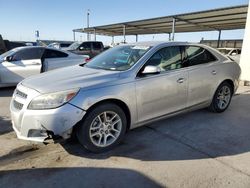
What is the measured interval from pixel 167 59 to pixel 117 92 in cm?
129

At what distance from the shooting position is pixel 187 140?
4.00 meters

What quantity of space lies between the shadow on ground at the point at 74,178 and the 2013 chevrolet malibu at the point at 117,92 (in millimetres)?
423

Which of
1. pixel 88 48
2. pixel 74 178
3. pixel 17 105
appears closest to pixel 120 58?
pixel 17 105

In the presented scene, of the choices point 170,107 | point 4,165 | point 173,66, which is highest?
point 173,66

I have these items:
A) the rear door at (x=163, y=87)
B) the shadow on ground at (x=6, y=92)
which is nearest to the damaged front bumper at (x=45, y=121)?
the rear door at (x=163, y=87)

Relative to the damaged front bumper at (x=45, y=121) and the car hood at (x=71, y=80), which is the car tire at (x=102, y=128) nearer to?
the damaged front bumper at (x=45, y=121)

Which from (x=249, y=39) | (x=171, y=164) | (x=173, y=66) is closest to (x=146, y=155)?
(x=171, y=164)

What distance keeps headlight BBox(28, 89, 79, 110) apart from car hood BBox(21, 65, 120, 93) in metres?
0.09

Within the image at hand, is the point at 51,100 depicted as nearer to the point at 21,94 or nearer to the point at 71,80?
the point at 71,80

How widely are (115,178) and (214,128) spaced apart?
2.40 meters

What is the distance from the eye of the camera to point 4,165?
3.20m

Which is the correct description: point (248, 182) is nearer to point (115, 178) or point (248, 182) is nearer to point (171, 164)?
point (171, 164)

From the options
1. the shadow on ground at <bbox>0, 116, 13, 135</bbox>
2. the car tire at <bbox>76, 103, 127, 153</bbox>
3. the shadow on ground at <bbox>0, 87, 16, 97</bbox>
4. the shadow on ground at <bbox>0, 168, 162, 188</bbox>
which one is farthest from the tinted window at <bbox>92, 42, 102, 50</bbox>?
the shadow on ground at <bbox>0, 168, 162, 188</bbox>

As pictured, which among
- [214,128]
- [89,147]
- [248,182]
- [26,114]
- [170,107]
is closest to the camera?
[248,182]
